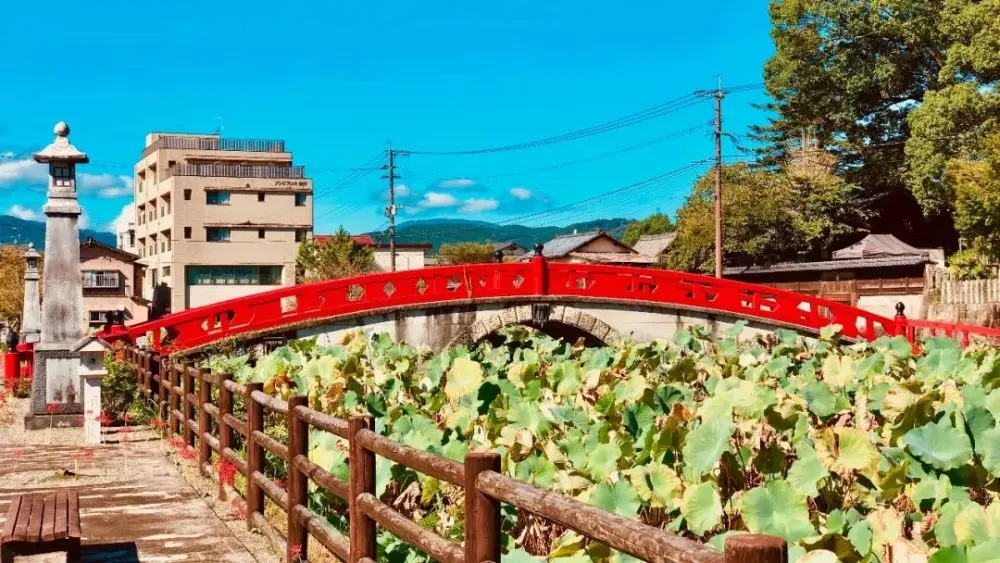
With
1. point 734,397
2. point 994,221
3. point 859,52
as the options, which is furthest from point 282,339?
point 859,52

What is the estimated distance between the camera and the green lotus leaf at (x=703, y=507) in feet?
14.6

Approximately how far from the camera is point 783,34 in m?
50.6

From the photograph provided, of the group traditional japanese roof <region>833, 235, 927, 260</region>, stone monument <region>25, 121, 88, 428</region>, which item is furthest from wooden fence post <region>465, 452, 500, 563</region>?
traditional japanese roof <region>833, 235, 927, 260</region>

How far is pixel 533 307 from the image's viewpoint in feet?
76.4

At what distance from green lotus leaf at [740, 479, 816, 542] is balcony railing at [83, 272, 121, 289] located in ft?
191

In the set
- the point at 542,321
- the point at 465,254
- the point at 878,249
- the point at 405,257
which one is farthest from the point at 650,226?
the point at 542,321

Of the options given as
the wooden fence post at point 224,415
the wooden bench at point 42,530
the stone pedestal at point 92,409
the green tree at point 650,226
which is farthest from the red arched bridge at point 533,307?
the green tree at point 650,226

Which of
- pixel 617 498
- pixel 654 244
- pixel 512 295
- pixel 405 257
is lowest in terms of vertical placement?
pixel 617 498

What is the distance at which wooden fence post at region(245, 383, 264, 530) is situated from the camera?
764 centimetres

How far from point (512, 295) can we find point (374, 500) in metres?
18.1

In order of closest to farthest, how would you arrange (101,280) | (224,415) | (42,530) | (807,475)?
(807,475) < (42,530) < (224,415) < (101,280)

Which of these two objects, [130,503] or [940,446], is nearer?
[940,446]

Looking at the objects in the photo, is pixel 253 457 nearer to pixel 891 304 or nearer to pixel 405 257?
pixel 891 304

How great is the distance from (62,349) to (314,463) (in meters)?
9.95
